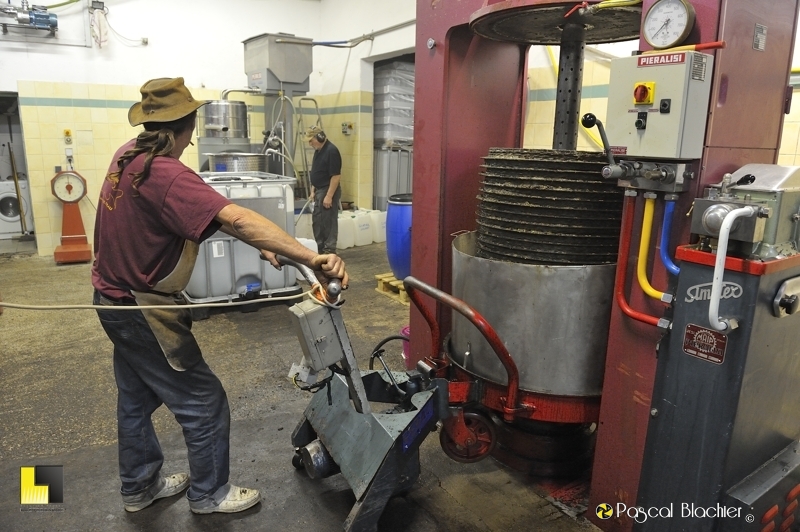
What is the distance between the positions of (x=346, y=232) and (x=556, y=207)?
186 inches

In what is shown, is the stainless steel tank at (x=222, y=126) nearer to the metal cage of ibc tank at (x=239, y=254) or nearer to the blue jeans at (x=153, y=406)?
the metal cage of ibc tank at (x=239, y=254)

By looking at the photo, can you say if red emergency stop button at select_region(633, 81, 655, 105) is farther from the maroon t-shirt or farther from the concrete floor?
the concrete floor

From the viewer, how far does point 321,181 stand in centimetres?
581

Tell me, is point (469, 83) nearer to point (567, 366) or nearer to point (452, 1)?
point (452, 1)

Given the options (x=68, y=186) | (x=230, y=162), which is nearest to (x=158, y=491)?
(x=230, y=162)

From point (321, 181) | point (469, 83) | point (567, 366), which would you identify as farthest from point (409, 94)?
point (567, 366)

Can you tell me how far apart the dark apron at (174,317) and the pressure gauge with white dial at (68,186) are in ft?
16.1

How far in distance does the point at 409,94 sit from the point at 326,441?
5752mm

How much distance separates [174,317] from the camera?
1.84m

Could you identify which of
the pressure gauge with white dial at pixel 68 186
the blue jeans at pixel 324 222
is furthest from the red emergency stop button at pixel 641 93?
the pressure gauge with white dial at pixel 68 186

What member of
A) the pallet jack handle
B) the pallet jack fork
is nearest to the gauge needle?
the pallet jack handle

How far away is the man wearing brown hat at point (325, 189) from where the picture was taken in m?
5.71

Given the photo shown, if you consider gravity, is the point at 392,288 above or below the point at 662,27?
below

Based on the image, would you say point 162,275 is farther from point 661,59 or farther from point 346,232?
point 346,232
